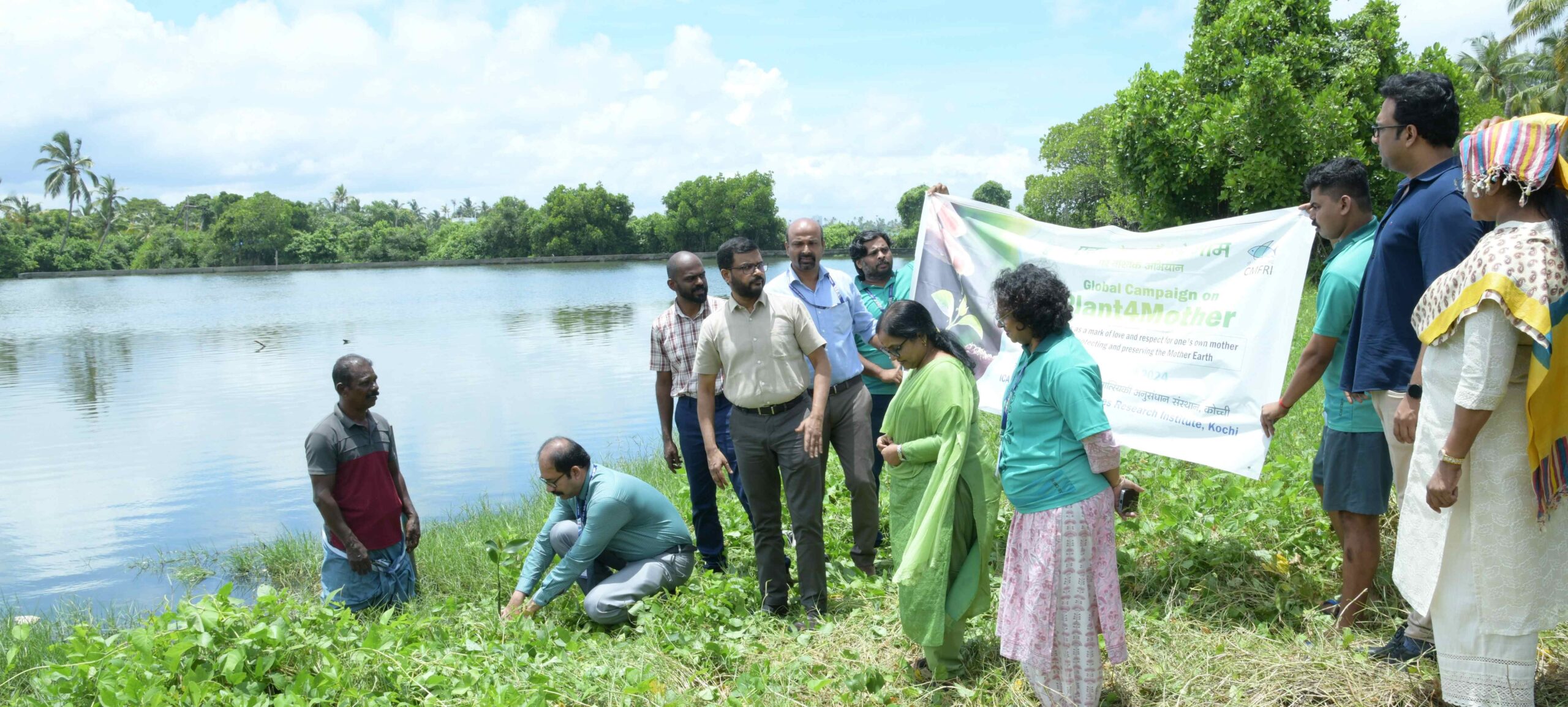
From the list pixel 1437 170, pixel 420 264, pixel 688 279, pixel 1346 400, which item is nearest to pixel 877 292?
pixel 688 279

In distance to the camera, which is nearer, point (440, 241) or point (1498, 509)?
point (1498, 509)

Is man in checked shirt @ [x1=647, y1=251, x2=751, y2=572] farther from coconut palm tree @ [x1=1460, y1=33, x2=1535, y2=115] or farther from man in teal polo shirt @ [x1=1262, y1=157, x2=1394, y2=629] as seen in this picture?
coconut palm tree @ [x1=1460, y1=33, x2=1535, y2=115]

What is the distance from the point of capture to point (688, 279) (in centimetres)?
551

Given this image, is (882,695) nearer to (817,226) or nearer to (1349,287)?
(1349,287)

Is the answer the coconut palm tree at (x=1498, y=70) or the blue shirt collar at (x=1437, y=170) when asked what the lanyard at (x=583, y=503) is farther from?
the coconut palm tree at (x=1498, y=70)

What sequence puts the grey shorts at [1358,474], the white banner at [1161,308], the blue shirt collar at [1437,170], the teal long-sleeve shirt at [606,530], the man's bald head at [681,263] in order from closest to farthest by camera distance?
the blue shirt collar at [1437,170] → the grey shorts at [1358,474] → the white banner at [1161,308] → the teal long-sleeve shirt at [606,530] → the man's bald head at [681,263]

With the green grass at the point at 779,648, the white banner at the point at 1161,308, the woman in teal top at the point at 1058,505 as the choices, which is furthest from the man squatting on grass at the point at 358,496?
the woman in teal top at the point at 1058,505

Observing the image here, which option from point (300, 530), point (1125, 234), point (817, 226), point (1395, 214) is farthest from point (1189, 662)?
point (300, 530)

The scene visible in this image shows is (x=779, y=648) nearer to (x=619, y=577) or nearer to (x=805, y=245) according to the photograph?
(x=619, y=577)

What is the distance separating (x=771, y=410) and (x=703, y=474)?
106cm

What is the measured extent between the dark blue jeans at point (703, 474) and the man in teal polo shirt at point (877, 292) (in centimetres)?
87

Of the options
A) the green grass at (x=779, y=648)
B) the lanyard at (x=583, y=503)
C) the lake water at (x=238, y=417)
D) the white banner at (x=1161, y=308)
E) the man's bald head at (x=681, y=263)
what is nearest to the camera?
the green grass at (x=779, y=648)

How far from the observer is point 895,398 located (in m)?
3.96

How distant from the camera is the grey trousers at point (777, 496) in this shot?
4691mm
